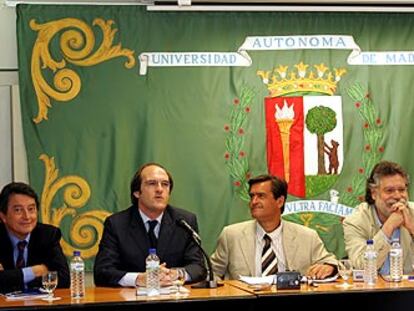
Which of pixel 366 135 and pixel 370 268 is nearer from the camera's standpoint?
pixel 370 268

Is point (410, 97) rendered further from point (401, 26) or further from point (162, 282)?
point (162, 282)

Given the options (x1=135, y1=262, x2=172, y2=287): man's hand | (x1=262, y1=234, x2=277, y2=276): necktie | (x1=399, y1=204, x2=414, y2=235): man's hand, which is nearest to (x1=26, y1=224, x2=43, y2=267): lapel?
(x1=135, y1=262, x2=172, y2=287): man's hand

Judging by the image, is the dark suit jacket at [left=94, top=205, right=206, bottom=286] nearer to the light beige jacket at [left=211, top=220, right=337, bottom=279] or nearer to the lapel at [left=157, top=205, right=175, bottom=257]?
the lapel at [left=157, top=205, right=175, bottom=257]

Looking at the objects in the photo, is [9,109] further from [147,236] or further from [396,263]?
[396,263]

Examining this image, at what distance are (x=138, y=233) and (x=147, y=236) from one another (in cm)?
5

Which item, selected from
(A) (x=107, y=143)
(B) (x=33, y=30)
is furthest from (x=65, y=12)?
(A) (x=107, y=143)

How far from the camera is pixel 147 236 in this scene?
13.6 feet

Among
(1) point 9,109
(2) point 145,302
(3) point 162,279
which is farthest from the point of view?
(1) point 9,109

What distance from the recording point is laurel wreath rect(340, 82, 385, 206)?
505 centimetres

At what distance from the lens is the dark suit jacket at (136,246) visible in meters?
4.05

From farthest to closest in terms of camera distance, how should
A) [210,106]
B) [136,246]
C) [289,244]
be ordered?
[210,106], [289,244], [136,246]

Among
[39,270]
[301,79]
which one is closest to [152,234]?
[39,270]

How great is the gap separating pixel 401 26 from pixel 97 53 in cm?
207

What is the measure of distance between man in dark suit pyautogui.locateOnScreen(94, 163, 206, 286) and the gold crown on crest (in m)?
1.12
